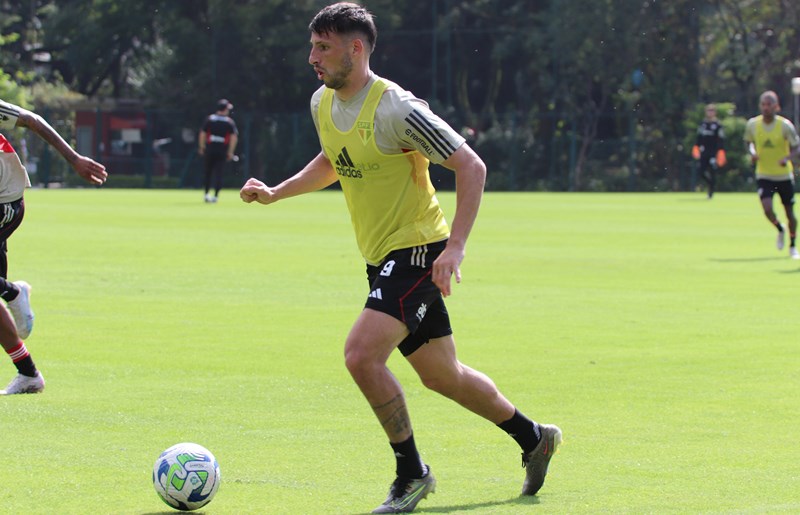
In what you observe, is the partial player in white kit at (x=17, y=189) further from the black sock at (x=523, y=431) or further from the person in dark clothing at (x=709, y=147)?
the person in dark clothing at (x=709, y=147)

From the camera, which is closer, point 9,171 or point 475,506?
point 475,506

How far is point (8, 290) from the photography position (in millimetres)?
9633

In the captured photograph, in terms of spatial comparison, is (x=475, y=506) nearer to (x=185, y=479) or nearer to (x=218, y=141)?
(x=185, y=479)

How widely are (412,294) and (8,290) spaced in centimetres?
414

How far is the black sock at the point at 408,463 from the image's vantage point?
630cm

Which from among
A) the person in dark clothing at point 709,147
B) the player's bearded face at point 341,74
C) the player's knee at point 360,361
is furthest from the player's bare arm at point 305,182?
the person in dark clothing at point 709,147

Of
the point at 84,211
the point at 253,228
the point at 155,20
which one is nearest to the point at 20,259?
the point at 253,228

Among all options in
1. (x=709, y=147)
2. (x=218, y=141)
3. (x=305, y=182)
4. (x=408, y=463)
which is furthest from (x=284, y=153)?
(x=408, y=463)

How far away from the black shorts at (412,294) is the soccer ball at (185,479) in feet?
3.18

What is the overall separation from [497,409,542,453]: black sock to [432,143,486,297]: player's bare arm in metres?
0.84

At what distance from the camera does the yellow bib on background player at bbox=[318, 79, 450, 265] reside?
257 inches

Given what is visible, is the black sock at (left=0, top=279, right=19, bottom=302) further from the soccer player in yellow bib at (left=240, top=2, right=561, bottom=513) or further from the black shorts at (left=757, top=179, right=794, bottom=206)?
the black shorts at (left=757, top=179, right=794, bottom=206)

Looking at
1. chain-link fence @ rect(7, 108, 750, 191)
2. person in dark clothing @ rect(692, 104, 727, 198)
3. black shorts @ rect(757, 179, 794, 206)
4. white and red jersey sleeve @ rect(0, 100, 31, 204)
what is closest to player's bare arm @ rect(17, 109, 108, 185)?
white and red jersey sleeve @ rect(0, 100, 31, 204)

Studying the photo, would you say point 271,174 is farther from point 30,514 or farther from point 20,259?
point 30,514
